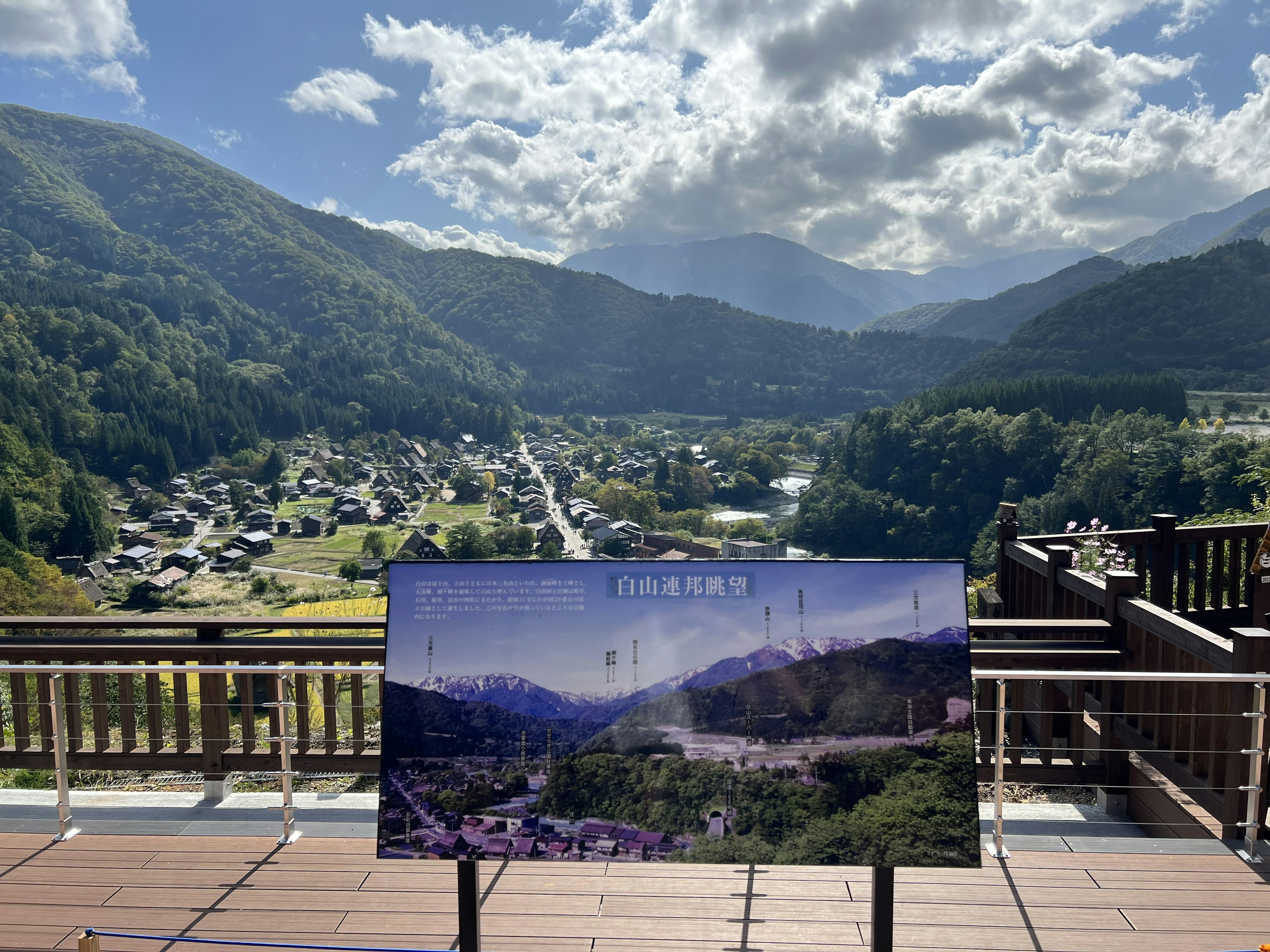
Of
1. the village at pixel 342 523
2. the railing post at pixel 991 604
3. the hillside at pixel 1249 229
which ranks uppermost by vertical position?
the hillside at pixel 1249 229

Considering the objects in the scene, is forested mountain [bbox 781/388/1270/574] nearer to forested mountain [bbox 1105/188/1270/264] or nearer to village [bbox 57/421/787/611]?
village [bbox 57/421/787/611]

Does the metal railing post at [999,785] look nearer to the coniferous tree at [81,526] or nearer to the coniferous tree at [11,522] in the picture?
the coniferous tree at [11,522]

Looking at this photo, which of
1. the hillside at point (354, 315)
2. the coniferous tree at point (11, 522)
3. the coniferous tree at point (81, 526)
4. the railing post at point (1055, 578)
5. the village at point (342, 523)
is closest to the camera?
the railing post at point (1055, 578)

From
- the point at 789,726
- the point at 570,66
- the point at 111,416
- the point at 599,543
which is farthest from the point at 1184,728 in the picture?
the point at 570,66

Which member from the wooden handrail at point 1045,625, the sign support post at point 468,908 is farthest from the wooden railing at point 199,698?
the wooden handrail at point 1045,625

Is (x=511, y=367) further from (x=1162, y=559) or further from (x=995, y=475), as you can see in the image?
(x=1162, y=559)

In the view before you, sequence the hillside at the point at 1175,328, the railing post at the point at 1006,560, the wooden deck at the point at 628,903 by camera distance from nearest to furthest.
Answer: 1. the wooden deck at the point at 628,903
2. the railing post at the point at 1006,560
3. the hillside at the point at 1175,328

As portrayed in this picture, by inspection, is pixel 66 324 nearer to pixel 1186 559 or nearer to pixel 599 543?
pixel 599 543
